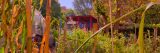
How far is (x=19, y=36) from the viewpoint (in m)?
0.64

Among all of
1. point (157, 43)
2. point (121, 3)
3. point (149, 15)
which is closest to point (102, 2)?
point (121, 3)

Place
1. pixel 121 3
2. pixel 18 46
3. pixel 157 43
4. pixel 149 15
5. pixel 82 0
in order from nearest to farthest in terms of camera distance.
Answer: pixel 18 46 → pixel 157 43 → pixel 121 3 → pixel 149 15 → pixel 82 0

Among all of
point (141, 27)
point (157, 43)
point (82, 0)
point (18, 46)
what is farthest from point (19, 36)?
point (82, 0)

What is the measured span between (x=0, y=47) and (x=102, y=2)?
9899mm

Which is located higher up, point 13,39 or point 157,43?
point 13,39

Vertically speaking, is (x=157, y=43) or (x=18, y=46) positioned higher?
(x=18, y=46)

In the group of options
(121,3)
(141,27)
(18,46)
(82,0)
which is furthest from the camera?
(82,0)

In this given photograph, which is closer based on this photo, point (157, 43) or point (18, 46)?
point (18, 46)

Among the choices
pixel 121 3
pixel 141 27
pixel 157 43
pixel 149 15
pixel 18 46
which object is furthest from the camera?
pixel 149 15

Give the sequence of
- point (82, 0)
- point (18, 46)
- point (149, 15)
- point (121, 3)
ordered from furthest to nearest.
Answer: point (82, 0)
point (149, 15)
point (121, 3)
point (18, 46)

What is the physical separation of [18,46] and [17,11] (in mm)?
62

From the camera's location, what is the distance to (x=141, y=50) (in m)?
0.51

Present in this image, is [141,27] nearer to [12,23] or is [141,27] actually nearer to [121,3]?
[12,23]

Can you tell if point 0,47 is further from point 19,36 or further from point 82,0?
point 82,0
